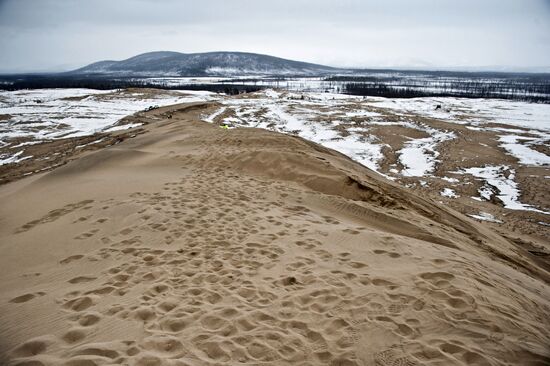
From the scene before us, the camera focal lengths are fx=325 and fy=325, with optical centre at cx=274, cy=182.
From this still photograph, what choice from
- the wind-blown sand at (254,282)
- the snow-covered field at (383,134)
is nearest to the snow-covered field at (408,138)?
the snow-covered field at (383,134)

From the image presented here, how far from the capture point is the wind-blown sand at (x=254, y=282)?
3.21 m

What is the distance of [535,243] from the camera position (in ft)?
34.5

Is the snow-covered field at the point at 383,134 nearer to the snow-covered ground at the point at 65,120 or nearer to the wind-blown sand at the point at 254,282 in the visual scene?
the snow-covered ground at the point at 65,120

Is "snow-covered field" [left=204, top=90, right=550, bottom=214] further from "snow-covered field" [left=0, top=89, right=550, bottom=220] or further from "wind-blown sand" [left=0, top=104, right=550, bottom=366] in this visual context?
"wind-blown sand" [left=0, top=104, right=550, bottom=366]

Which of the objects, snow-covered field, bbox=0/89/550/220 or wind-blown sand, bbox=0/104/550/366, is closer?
wind-blown sand, bbox=0/104/550/366

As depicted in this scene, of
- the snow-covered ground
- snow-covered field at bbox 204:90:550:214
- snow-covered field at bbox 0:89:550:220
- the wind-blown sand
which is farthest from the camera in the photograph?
the snow-covered ground

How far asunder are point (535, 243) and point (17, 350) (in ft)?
43.2

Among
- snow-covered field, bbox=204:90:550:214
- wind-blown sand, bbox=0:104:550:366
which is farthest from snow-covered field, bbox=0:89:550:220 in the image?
wind-blown sand, bbox=0:104:550:366

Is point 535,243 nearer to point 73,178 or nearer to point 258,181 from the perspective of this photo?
point 258,181

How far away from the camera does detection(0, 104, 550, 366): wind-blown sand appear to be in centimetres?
321

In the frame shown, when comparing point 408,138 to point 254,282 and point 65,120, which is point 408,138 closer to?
point 254,282

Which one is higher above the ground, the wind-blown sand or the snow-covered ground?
the snow-covered ground

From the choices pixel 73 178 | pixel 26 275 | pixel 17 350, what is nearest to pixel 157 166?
pixel 73 178

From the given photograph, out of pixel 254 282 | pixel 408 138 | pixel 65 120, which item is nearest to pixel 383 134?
pixel 408 138
